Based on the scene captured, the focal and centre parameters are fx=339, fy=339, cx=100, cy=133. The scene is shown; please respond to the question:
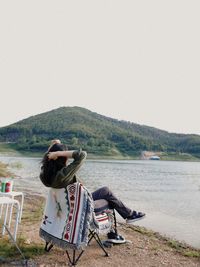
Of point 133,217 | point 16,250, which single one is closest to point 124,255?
point 133,217

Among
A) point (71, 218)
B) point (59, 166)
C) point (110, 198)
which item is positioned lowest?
point (71, 218)

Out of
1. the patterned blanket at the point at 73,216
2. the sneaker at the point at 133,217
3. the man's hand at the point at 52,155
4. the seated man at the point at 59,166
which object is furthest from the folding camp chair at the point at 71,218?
the man's hand at the point at 52,155

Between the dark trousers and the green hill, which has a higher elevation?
the green hill

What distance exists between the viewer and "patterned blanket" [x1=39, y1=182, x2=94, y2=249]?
500 cm

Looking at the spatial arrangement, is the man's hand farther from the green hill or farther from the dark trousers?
the green hill

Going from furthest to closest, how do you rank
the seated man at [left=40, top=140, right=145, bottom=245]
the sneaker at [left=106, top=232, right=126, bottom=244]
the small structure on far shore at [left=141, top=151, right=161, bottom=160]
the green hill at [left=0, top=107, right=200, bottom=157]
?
the small structure on far shore at [left=141, top=151, right=161, bottom=160] → the green hill at [left=0, top=107, right=200, bottom=157] → the sneaker at [left=106, top=232, right=126, bottom=244] → the seated man at [left=40, top=140, right=145, bottom=245]

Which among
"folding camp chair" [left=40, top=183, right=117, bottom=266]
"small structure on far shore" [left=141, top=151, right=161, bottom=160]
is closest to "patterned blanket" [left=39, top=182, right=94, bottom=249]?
"folding camp chair" [left=40, top=183, right=117, bottom=266]

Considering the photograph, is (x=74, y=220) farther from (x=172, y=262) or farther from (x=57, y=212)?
(x=172, y=262)

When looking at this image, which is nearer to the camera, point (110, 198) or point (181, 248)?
point (110, 198)

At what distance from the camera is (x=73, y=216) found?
502 centimetres

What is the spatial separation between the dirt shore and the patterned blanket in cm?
48

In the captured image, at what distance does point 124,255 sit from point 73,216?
1.54 metres

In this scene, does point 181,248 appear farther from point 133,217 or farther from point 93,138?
point 93,138

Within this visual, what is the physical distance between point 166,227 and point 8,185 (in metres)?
6.25
